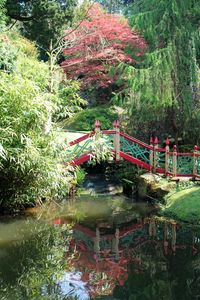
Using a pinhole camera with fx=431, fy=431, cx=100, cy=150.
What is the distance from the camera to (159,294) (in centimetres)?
554

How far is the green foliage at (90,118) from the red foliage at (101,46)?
45.1 inches

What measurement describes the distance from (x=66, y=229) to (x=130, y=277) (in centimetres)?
Result: 272

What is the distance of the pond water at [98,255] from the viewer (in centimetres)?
568

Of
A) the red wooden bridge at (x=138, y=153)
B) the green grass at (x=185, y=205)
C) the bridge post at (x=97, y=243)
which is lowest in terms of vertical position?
the bridge post at (x=97, y=243)

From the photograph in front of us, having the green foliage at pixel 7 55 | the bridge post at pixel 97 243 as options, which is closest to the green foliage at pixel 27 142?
the bridge post at pixel 97 243

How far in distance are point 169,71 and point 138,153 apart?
8.09 ft

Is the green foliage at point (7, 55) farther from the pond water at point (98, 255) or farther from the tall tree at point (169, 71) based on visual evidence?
the pond water at point (98, 255)

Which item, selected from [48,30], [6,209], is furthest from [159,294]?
[48,30]

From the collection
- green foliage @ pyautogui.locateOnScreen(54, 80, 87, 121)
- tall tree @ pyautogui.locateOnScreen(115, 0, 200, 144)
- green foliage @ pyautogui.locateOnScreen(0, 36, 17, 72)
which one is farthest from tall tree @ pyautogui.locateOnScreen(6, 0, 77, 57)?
green foliage @ pyautogui.locateOnScreen(54, 80, 87, 121)

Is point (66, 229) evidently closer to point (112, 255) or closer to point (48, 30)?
point (112, 255)

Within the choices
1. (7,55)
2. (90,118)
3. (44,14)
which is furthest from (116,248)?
(90,118)

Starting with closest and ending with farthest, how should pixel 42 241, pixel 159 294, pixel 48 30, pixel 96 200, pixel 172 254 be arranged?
pixel 159 294 → pixel 172 254 → pixel 42 241 → pixel 96 200 → pixel 48 30

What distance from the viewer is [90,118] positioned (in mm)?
16750

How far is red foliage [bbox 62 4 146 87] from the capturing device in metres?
15.8
